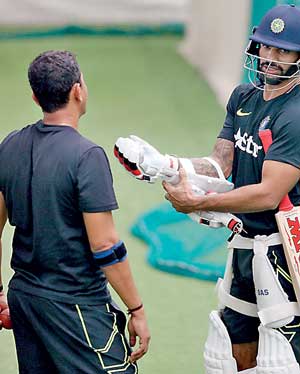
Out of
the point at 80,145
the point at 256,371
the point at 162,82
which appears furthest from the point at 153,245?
the point at 162,82

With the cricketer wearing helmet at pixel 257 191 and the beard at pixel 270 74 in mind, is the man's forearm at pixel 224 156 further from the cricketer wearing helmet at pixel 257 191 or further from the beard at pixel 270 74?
the beard at pixel 270 74

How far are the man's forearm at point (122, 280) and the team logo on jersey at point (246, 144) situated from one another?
2.35ft

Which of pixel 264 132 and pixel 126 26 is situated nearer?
pixel 264 132

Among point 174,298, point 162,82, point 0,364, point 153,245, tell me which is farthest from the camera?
point 162,82

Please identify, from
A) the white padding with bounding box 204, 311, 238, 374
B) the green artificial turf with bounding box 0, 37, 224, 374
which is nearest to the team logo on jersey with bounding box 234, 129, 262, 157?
the white padding with bounding box 204, 311, 238, 374

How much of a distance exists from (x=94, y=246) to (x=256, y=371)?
973 millimetres

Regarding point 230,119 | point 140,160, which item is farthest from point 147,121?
point 140,160

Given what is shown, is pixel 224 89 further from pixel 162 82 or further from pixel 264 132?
pixel 264 132

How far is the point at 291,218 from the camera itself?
13.5 ft

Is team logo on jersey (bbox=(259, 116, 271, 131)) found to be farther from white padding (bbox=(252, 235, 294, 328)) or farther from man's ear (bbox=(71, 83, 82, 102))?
man's ear (bbox=(71, 83, 82, 102))

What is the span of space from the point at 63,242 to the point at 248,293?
0.93 metres

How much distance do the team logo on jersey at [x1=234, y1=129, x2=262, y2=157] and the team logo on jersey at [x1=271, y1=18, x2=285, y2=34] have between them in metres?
0.44

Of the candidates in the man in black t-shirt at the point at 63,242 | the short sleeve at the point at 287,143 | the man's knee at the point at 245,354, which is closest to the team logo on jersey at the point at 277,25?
the short sleeve at the point at 287,143

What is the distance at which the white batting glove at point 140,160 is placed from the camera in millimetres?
3959
